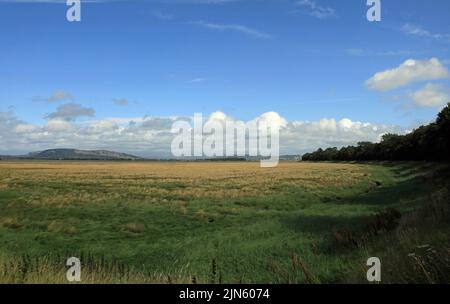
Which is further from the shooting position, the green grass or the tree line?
the tree line

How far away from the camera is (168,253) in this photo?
76.5ft

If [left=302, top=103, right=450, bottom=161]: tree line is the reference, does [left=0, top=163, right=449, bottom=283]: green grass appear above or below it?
below

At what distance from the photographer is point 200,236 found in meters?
28.0

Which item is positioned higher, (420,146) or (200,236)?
(420,146)

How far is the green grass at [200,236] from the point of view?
1603cm

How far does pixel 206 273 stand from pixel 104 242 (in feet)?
33.3

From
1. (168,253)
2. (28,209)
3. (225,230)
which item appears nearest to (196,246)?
(168,253)

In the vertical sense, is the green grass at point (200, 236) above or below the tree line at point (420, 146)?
below

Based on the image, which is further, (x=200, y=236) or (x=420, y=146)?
(x=420, y=146)

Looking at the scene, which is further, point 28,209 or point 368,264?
point 28,209

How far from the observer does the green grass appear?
16.0m

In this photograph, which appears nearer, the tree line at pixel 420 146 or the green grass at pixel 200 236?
the green grass at pixel 200 236
